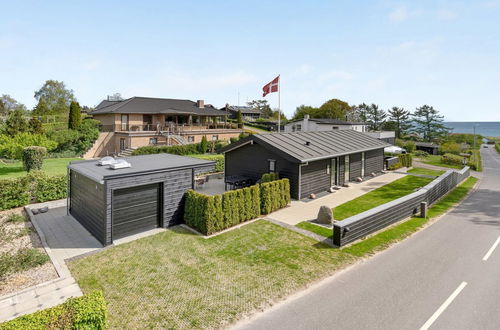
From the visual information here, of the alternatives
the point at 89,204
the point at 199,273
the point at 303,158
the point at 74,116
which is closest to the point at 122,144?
the point at 74,116

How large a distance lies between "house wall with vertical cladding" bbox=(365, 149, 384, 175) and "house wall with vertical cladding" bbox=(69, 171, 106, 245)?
68.8ft

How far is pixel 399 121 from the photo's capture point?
76.7 m

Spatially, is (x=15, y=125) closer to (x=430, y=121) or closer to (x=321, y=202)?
(x=321, y=202)

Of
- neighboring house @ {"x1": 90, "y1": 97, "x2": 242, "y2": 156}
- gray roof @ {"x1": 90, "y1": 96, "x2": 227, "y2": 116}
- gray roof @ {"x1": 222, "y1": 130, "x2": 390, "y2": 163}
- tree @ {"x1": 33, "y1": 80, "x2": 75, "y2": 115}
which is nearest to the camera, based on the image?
gray roof @ {"x1": 222, "y1": 130, "x2": 390, "y2": 163}

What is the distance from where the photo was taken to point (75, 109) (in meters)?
34.7

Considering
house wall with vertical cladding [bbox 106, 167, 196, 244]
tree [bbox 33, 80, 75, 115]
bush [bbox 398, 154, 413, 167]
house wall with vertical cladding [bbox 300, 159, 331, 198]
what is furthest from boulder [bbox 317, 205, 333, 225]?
tree [bbox 33, 80, 75, 115]

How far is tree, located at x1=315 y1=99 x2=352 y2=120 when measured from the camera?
80000mm

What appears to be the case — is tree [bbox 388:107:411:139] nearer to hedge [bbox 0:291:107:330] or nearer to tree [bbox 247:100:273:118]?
tree [bbox 247:100:273:118]

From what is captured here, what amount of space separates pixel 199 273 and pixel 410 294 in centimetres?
606

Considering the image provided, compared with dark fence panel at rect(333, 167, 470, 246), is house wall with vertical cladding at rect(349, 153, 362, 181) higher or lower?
higher

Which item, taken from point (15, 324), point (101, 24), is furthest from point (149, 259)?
point (101, 24)

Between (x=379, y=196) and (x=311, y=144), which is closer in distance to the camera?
(x=379, y=196)

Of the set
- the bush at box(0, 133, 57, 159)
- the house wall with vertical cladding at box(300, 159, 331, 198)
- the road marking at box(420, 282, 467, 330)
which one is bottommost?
the road marking at box(420, 282, 467, 330)

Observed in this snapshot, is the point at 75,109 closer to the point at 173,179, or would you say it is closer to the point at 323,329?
the point at 173,179
